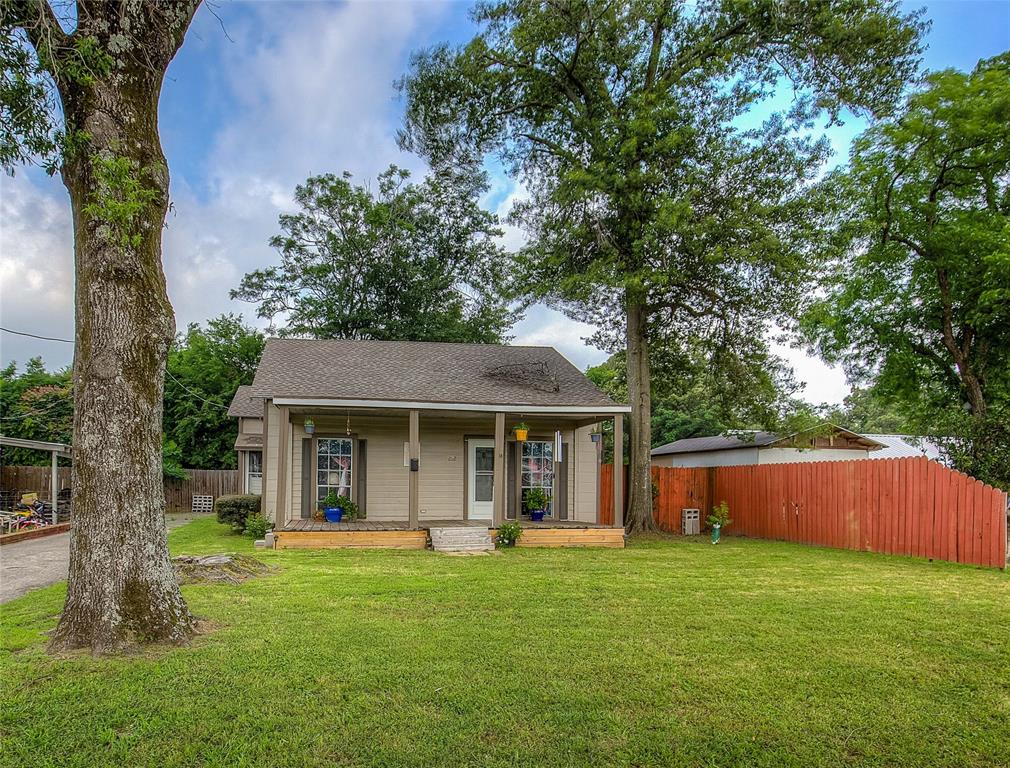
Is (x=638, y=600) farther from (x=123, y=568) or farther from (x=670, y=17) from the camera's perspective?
(x=670, y=17)

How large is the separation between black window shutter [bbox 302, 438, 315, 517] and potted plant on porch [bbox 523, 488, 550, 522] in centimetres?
458

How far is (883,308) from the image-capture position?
1547cm

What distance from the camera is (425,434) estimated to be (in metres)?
13.5

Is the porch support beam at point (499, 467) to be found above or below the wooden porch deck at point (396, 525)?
above

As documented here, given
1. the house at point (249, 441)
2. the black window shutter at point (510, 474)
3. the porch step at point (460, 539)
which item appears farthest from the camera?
the house at point (249, 441)

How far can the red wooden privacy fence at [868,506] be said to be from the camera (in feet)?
31.4

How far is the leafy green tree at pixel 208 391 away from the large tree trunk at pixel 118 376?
751 inches

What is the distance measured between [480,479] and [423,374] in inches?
104

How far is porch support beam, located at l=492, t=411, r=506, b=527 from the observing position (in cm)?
1167

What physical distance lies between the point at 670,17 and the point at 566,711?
15.3 m

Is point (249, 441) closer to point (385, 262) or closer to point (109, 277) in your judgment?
point (385, 262)

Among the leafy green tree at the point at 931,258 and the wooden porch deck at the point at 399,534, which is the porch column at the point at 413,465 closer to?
the wooden porch deck at the point at 399,534

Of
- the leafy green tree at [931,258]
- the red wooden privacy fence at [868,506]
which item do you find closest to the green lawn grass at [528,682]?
the red wooden privacy fence at [868,506]

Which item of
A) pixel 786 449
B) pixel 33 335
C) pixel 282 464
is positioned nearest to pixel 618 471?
pixel 282 464
